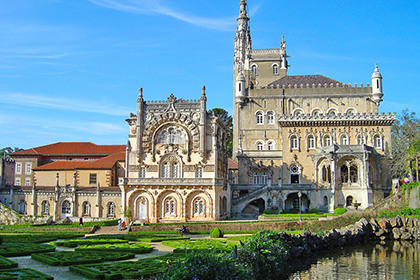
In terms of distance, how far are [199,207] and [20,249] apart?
1078 inches

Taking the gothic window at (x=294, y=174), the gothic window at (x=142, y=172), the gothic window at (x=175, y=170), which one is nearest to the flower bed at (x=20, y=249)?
the gothic window at (x=142, y=172)

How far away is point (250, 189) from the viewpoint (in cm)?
5872

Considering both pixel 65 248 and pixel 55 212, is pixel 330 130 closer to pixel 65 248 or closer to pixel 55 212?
pixel 55 212

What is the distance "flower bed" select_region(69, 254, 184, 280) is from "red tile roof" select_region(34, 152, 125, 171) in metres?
40.0

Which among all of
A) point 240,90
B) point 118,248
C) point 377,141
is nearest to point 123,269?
point 118,248

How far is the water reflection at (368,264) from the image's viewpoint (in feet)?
68.1

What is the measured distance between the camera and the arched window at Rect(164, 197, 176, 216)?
5147cm

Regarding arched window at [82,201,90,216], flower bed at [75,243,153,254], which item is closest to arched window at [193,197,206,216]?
arched window at [82,201,90,216]

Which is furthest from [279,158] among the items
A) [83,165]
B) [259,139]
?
[83,165]

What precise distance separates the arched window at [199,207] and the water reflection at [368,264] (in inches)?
898

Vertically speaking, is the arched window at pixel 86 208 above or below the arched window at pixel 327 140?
below

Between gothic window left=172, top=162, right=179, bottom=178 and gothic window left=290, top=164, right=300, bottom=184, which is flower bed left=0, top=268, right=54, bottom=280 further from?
gothic window left=290, top=164, right=300, bottom=184

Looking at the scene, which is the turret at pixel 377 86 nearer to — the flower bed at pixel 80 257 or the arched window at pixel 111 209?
the arched window at pixel 111 209

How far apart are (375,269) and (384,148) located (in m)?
43.2
